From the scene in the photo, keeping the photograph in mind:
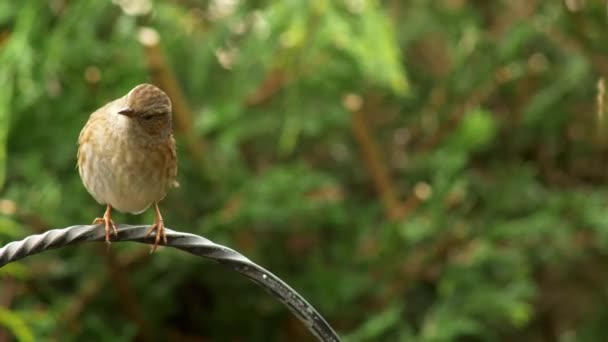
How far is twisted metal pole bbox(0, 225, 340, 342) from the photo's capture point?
1597 mm

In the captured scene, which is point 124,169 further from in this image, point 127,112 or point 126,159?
point 127,112

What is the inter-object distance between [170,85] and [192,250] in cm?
170

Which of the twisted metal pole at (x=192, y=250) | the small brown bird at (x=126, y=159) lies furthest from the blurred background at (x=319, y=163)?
the twisted metal pole at (x=192, y=250)

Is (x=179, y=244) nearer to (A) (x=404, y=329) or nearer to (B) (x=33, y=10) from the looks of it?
(B) (x=33, y=10)

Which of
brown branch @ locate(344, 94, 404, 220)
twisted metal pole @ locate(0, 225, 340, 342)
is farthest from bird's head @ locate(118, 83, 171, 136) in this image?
brown branch @ locate(344, 94, 404, 220)

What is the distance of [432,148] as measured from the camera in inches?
147

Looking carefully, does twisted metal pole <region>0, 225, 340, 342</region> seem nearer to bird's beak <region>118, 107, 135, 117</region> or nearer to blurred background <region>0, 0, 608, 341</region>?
bird's beak <region>118, 107, 135, 117</region>

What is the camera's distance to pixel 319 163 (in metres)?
3.93

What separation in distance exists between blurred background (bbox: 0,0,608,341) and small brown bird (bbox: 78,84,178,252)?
2.46ft

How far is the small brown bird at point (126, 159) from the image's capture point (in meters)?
2.04

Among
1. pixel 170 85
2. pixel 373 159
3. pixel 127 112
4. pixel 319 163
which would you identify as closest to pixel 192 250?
pixel 127 112

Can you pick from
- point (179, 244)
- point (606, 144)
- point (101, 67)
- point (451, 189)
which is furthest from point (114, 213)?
point (606, 144)

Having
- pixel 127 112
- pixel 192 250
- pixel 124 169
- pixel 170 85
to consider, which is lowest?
pixel 192 250

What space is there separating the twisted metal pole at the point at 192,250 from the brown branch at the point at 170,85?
1.50m
